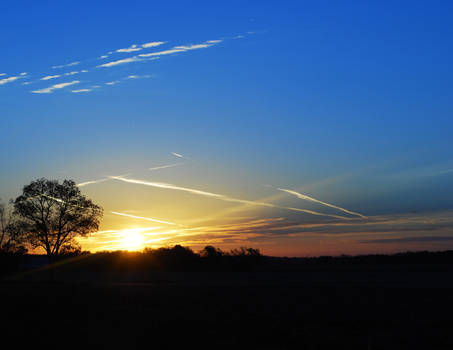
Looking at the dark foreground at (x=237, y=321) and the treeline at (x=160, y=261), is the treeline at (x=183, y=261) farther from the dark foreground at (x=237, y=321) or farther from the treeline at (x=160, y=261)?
the dark foreground at (x=237, y=321)

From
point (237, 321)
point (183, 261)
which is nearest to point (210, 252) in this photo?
point (183, 261)

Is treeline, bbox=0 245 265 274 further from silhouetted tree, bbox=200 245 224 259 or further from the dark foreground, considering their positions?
the dark foreground

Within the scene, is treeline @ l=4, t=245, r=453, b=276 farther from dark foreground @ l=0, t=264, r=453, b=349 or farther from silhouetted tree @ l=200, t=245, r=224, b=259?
dark foreground @ l=0, t=264, r=453, b=349

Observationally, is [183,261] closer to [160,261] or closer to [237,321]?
[160,261]

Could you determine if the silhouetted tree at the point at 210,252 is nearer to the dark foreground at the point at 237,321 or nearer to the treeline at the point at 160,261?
the treeline at the point at 160,261

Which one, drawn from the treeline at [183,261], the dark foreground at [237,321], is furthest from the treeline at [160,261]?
the dark foreground at [237,321]

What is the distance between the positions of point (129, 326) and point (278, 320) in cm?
593

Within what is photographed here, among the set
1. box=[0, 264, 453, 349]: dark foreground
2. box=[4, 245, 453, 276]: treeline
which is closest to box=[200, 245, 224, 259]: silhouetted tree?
box=[4, 245, 453, 276]: treeline

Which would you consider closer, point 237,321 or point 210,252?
point 237,321

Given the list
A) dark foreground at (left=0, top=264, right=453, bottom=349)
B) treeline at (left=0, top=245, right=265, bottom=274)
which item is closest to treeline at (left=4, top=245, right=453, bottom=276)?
treeline at (left=0, top=245, right=265, bottom=274)

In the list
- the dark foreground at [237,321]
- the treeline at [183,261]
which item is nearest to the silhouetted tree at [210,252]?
the treeline at [183,261]

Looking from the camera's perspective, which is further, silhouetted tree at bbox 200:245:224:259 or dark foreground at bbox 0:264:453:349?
silhouetted tree at bbox 200:245:224:259

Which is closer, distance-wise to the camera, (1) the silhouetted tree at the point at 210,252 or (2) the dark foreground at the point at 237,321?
(2) the dark foreground at the point at 237,321

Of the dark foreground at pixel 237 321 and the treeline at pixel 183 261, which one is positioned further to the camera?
the treeline at pixel 183 261
